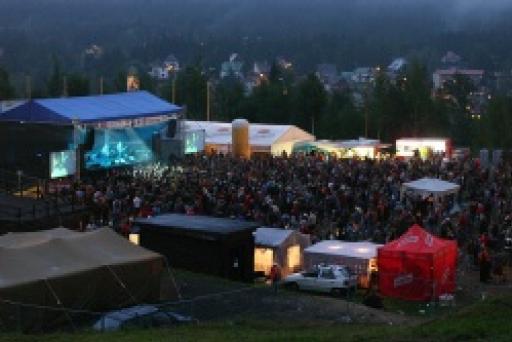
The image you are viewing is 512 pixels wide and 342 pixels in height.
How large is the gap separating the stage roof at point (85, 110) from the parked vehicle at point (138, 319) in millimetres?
19694

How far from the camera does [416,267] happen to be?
16.2 meters

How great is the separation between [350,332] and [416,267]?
18.1ft

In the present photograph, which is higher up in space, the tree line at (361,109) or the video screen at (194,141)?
the tree line at (361,109)

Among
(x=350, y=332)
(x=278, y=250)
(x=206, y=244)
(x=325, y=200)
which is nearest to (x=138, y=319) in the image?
(x=350, y=332)

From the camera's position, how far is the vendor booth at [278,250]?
1780 cm

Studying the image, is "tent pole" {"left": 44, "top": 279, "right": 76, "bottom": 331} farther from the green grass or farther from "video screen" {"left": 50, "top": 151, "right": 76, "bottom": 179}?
"video screen" {"left": 50, "top": 151, "right": 76, "bottom": 179}

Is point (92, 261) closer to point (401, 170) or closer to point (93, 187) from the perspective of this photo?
point (93, 187)

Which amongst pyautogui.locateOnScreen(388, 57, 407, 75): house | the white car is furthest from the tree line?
the white car

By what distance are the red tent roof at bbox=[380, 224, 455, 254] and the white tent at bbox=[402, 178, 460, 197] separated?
750cm

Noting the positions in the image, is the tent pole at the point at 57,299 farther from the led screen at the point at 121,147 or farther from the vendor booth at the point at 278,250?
the led screen at the point at 121,147

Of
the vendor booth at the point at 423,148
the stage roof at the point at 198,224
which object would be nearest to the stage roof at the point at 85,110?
the vendor booth at the point at 423,148

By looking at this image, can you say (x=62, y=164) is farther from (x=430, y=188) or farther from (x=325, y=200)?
(x=430, y=188)

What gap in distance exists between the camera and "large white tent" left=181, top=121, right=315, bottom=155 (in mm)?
38031

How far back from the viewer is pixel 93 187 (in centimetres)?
2570
